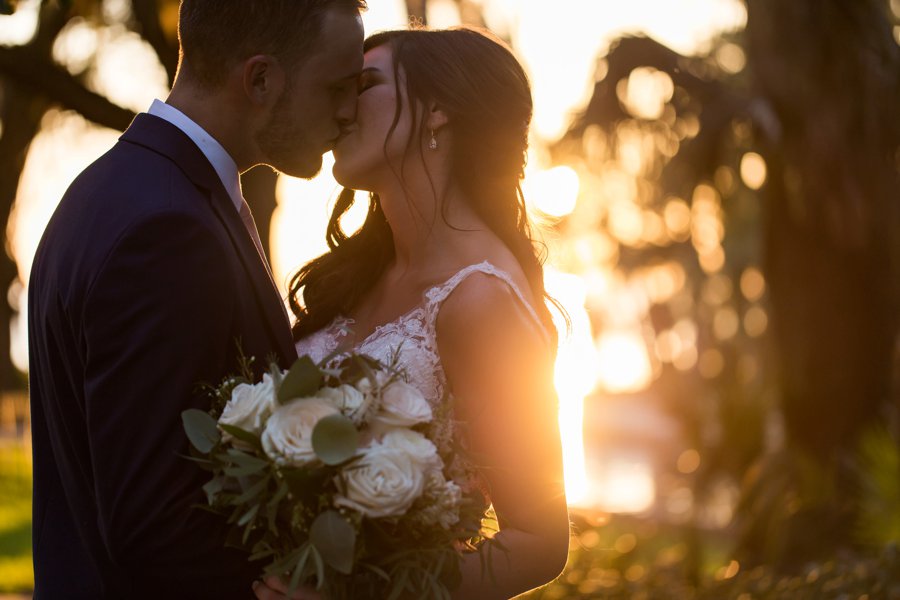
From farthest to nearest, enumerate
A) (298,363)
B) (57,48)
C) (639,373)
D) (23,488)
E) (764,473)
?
(639,373) → (23,488) → (764,473) → (57,48) → (298,363)

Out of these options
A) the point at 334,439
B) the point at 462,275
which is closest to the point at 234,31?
the point at 462,275

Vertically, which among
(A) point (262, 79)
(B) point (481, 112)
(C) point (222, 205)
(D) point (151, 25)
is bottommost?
(C) point (222, 205)

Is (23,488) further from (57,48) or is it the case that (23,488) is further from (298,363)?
(298,363)

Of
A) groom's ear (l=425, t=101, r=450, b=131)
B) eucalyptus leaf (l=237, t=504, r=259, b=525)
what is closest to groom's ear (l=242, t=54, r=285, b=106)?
groom's ear (l=425, t=101, r=450, b=131)

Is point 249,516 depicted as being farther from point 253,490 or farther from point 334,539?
point 334,539

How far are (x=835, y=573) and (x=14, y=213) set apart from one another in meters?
7.35

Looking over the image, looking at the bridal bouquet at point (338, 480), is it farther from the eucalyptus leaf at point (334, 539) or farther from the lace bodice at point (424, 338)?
the lace bodice at point (424, 338)

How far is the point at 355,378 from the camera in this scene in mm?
2480

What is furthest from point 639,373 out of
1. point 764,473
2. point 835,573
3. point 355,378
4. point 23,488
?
point 355,378

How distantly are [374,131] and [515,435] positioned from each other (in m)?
1.19

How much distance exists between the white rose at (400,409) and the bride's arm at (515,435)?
16.3 inches

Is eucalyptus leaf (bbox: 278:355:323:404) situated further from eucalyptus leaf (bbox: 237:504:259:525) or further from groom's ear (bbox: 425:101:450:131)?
groom's ear (bbox: 425:101:450:131)

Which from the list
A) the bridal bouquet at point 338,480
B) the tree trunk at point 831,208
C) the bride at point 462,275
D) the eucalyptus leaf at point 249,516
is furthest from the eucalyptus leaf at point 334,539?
the tree trunk at point 831,208

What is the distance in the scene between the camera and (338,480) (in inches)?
91.4
